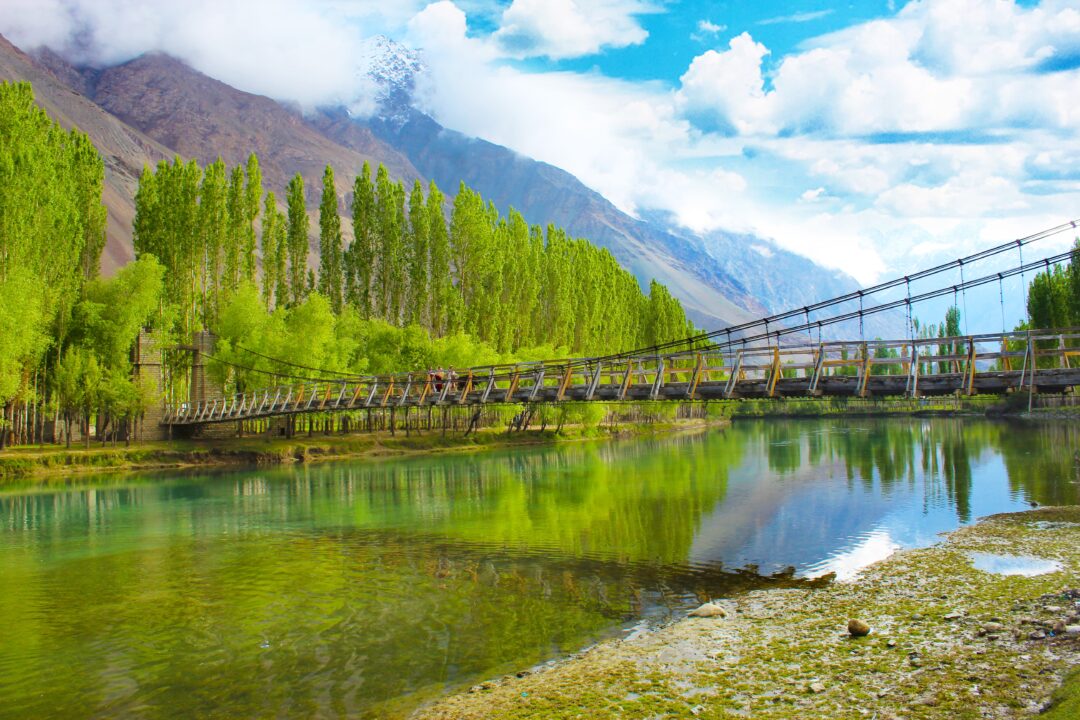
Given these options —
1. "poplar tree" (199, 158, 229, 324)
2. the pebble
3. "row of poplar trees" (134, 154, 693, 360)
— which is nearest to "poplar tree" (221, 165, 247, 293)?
"row of poplar trees" (134, 154, 693, 360)

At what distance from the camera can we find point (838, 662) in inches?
385

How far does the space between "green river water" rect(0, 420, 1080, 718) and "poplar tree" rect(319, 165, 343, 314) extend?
22473 millimetres

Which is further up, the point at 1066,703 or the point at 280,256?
the point at 280,256

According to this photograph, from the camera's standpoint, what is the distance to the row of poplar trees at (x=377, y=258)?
1974 inches

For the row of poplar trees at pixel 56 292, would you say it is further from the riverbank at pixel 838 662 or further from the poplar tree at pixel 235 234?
the riverbank at pixel 838 662

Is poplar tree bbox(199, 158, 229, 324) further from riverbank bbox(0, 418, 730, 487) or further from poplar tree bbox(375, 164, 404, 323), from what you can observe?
poplar tree bbox(375, 164, 404, 323)

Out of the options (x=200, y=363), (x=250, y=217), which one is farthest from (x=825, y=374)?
(x=250, y=217)

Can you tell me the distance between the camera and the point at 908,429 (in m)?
69.9

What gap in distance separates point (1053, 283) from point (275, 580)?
65540 mm

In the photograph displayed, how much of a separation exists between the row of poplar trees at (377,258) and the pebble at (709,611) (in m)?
43.7

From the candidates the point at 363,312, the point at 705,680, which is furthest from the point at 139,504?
the point at 363,312

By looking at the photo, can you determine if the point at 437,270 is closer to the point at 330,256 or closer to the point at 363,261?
the point at 363,261

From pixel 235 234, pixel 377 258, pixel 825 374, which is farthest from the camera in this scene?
pixel 377 258

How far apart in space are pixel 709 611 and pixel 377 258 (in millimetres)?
49512
